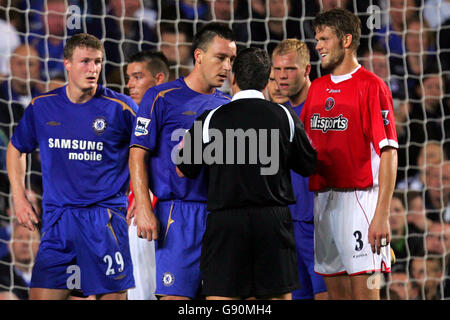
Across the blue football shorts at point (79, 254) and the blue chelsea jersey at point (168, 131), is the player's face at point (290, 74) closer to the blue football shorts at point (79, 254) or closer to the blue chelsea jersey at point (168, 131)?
the blue chelsea jersey at point (168, 131)

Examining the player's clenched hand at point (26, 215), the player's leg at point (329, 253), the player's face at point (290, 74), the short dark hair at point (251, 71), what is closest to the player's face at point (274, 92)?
the player's face at point (290, 74)

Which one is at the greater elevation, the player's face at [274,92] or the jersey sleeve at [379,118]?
the player's face at [274,92]

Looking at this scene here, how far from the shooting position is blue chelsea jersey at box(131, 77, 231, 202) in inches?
135

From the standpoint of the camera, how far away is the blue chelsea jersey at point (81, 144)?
3.69 meters

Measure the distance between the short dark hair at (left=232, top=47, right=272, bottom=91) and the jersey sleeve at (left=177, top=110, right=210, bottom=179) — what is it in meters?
0.21

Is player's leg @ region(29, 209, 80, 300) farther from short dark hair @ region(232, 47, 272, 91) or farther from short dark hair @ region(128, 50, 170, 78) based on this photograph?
short dark hair @ region(128, 50, 170, 78)

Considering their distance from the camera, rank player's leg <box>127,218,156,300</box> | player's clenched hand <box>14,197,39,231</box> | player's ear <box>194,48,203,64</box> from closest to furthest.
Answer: player's ear <box>194,48,203,64</box>
player's clenched hand <box>14,197,39,231</box>
player's leg <box>127,218,156,300</box>

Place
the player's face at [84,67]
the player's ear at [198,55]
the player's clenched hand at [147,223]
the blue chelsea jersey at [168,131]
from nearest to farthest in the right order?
the player's clenched hand at [147,223]
the blue chelsea jersey at [168,131]
the player's ear at [198,55]
the player's face at [84,67]

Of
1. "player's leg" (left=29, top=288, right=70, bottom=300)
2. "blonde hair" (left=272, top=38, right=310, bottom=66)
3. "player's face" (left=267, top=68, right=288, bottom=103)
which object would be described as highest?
"blonde hair" (left=272, top=38, right=310, bottom=66)

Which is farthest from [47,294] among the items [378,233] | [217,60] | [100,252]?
[378,233]

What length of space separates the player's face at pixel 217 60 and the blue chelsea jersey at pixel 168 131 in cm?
11

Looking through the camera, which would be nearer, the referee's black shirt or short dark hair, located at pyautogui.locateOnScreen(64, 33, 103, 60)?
the referee's black shirt

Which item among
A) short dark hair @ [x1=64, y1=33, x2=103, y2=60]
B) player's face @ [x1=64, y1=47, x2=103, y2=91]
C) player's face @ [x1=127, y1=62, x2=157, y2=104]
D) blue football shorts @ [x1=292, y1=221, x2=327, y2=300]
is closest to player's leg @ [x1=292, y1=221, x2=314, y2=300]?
blue football shorts @ [x1=292, y1=221, x2=327, y2=300]
